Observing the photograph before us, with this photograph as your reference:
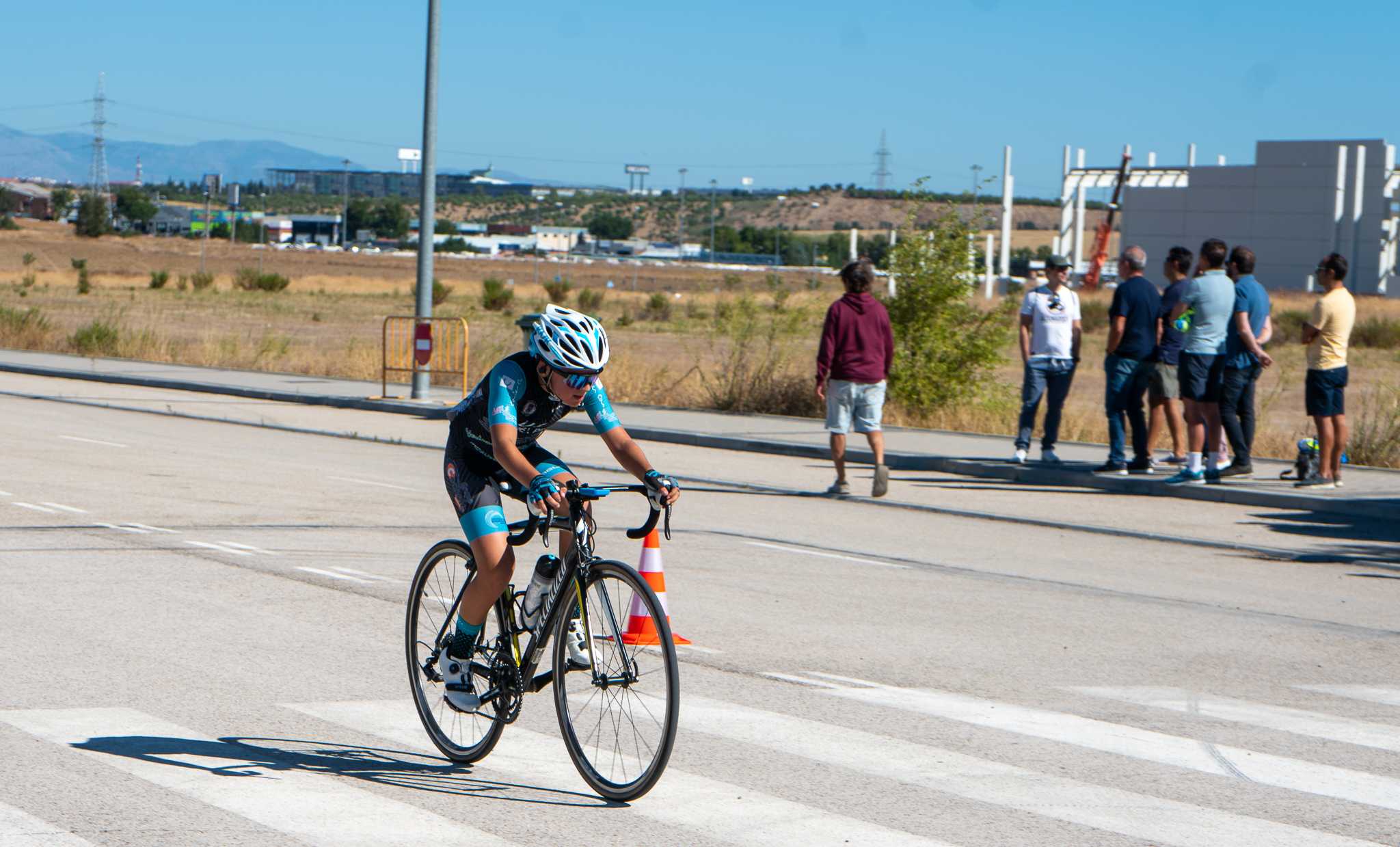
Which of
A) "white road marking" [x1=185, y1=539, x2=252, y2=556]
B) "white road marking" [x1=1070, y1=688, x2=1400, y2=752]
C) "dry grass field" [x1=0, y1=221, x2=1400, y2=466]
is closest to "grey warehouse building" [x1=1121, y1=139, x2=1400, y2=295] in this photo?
"dry grass field" [x1=0, y1=221, x2=1400, y2=466]

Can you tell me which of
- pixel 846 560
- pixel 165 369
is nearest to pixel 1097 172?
pixel 165 369

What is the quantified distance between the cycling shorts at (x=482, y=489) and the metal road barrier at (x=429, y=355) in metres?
17.5

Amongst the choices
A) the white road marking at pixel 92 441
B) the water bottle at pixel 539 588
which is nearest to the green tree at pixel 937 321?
the white road marking at pixel 92 441

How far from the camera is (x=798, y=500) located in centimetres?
1477

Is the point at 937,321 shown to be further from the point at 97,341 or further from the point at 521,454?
the point at 97,341

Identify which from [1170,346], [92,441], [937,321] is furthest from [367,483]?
[937,321]

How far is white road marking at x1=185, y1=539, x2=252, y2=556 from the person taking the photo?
35.0 ft

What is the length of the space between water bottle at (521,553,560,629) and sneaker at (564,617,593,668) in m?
0.16

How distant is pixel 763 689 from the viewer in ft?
23.9

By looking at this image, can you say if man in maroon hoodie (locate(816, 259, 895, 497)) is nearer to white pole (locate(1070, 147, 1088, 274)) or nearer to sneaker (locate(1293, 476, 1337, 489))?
sneaker (locate(1293, 476, 1337, 489))

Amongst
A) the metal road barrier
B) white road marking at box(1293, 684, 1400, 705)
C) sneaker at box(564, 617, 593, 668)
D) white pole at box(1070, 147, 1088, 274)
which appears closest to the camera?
sneaker at box(564, 617, 593, 668)

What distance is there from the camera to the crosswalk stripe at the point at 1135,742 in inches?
232

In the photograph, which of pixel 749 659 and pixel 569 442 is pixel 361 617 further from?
pixel 569 442

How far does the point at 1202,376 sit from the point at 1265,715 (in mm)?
8122
